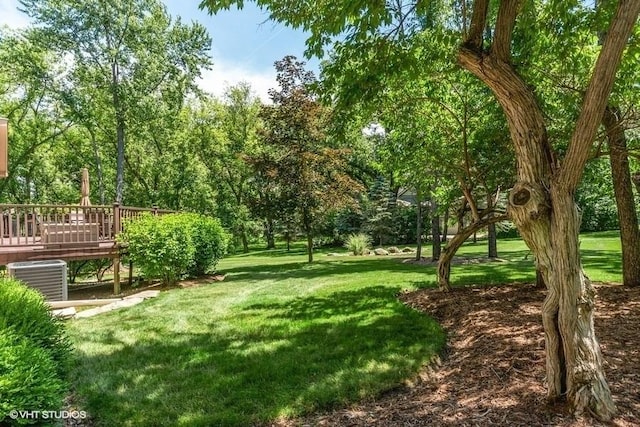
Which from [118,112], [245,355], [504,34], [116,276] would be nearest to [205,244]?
[116,276]

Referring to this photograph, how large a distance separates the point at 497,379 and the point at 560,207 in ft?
4.63

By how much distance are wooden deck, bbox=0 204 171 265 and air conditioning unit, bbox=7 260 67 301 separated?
2.38 m

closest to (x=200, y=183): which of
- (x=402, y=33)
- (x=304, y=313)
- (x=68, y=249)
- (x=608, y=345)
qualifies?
(x=68, y=249)

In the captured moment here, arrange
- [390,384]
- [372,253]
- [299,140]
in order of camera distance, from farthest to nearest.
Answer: [372,253] → [299,140] → [390,384]

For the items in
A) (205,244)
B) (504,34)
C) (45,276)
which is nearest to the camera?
(504,34)

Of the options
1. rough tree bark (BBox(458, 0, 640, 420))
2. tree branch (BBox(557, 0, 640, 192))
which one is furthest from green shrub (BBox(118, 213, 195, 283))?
tree branch (BBox(557, 0, 640, 192))

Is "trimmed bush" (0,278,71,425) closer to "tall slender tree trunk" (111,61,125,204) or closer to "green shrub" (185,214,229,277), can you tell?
"green shrub" (185,214,229,277)

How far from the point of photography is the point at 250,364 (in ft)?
11.6

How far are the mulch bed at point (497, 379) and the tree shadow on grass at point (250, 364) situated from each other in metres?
0.18

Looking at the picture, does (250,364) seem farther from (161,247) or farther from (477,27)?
(161,247)

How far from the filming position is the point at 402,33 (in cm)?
402

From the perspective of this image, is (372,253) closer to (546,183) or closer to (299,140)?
(299,140)

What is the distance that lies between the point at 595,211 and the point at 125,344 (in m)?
24.1

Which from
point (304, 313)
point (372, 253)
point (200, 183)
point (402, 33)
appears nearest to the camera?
point (402, 33)
